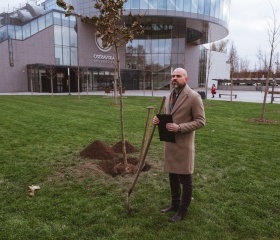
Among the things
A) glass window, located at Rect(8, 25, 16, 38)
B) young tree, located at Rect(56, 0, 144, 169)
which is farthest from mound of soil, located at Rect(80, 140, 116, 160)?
glass window, located at Rect(8, 25, 16, 38)

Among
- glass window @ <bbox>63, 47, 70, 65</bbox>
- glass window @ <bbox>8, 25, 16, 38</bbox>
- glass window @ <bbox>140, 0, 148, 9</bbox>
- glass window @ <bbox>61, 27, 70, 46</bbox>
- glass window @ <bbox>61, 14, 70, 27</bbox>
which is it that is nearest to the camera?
glass window @ <bbox>8, 25, 16, 38</bbox>

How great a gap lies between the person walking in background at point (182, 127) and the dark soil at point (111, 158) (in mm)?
1832

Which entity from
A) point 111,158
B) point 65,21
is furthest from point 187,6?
point 111,158

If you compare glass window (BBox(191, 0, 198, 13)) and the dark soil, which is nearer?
the dark soil

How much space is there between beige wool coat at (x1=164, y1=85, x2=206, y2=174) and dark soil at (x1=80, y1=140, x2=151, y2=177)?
191cm

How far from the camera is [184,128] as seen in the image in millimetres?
3322

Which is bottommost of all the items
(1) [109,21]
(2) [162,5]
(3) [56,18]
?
(1) [109,21]

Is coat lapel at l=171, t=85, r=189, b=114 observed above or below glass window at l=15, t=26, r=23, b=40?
below

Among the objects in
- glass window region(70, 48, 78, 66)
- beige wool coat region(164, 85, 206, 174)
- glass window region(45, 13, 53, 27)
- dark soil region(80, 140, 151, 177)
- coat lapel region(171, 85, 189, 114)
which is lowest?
dark soil region(80, 140, 151, 177)

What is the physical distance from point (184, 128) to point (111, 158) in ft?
10.3

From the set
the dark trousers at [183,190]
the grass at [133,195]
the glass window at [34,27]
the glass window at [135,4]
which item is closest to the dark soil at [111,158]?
the grass at [133,195]

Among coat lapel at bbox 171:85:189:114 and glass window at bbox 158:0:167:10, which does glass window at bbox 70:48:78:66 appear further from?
coat lapel at bbox 171:85:189:114

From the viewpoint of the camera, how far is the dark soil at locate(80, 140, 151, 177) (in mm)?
5389

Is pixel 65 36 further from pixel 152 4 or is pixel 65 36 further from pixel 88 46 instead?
pixel 152 4
